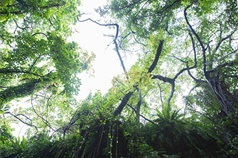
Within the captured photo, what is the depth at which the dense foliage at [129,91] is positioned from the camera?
4383mm

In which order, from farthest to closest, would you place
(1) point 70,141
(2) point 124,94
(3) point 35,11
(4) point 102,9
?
(4) point 102,9 < (2) point 124,94 < (3) point 35,11 < (1) point 70,141

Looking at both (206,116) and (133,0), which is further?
(133,0)

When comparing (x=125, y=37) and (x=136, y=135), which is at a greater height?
(x=125, y=37)

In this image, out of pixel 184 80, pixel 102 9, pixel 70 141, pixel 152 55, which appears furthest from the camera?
pixel 184 80

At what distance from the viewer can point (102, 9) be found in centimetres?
920

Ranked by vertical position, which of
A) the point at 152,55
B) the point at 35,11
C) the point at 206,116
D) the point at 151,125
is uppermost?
the point at 152,55

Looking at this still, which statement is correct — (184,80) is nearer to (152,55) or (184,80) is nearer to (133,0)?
(152,55)

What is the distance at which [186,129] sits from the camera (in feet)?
14.4

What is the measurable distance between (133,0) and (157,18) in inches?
54.2

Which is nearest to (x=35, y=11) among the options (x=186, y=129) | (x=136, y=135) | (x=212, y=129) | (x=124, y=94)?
(x=124, y=94)

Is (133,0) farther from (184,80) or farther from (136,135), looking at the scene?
(184,80)

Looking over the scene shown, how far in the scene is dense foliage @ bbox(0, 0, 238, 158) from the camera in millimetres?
4383

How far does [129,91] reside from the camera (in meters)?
6.75

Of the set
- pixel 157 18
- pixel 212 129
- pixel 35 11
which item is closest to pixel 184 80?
pixel 157 18
